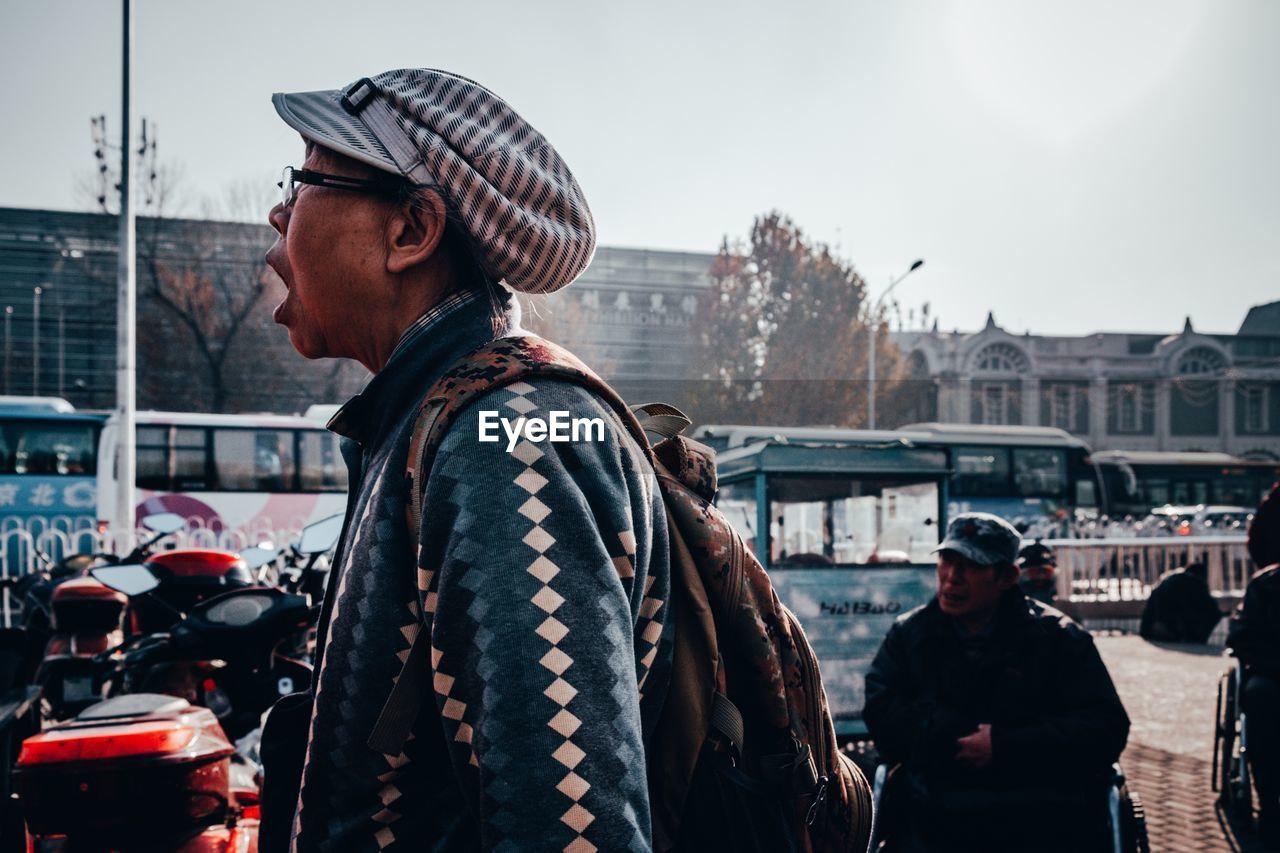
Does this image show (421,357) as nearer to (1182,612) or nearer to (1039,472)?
(1182,612)

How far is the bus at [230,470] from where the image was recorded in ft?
63.8

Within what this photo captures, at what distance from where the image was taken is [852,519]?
8.17 metres

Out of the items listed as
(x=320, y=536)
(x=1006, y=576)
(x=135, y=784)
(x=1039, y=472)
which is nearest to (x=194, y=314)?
(x=1039, y=472)

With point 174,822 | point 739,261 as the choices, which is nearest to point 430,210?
point 174,822

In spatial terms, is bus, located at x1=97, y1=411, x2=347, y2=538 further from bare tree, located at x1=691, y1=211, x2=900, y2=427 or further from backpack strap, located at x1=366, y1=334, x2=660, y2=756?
backpack strap, located at x1=366, y1=334, x2=660, y2=756

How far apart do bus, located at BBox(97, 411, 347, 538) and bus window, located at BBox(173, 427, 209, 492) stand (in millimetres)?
20

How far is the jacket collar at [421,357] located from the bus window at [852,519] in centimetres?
680

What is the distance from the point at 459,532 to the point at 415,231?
0.50 metres

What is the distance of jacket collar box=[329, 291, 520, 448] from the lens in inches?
50.0

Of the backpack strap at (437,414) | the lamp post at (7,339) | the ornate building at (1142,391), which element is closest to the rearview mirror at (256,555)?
the backpack strap at (437,414)

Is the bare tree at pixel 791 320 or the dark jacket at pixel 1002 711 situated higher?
the bare tree at pixel 791 320

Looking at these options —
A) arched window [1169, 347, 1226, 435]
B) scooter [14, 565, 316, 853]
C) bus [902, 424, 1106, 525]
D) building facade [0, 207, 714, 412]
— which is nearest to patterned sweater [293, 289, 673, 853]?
scooter [14, 565, 316, 853]

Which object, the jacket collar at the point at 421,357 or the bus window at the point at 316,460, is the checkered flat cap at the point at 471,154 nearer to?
the jacket collar at the point at 421,357

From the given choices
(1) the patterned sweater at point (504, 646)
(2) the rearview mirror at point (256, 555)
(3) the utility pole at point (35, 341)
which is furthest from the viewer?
(3) the utility pole at point (35, 341)
